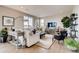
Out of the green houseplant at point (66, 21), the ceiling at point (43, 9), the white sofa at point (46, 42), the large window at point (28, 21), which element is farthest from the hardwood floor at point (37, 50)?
the ceiling at point (43, 9)

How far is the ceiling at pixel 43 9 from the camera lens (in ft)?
8.59

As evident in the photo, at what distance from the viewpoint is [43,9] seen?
2754 mm

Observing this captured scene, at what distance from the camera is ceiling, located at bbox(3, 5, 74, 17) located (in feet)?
8.59

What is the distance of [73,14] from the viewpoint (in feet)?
9.01

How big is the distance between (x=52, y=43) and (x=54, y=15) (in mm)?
953

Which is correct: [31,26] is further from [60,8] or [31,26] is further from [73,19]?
[73,19]

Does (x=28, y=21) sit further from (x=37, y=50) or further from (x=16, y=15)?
(x=37, y=50)

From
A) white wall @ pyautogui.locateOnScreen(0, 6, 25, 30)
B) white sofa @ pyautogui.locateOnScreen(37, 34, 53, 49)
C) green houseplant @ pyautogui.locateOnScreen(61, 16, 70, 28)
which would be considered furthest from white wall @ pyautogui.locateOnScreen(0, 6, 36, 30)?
green houseplant @ pyautogui.locateOnScreen(61, 16, 70, 28)

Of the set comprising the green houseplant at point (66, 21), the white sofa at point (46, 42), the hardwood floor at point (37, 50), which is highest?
the green houseplant at point (66, 21)

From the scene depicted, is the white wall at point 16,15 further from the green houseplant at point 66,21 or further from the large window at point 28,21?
the green houseplant at point 66,21

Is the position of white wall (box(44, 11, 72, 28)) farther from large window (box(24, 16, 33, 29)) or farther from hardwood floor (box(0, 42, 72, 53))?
hardwood floor (box(0, 42, 72, 53))

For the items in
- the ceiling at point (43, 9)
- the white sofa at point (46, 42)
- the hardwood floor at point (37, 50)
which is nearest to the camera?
the ceiling at point (43, 9)

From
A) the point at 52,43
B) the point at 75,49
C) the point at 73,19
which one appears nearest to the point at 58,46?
the point at 52,43
